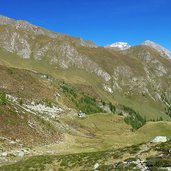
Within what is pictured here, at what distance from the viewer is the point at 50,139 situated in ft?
283

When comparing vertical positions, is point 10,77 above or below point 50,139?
above

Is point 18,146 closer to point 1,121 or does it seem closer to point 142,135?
point 1,121

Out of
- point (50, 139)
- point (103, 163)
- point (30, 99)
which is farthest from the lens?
point (30, 99)

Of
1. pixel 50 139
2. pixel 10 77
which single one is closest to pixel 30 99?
pixel 10 77

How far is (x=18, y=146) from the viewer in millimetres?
69688

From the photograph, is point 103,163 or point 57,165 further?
point 57,165

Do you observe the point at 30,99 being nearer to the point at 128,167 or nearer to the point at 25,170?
the point at 25,170

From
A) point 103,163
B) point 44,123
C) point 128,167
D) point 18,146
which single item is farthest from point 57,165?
point 44,123

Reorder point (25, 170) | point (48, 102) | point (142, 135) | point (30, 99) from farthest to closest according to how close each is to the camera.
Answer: point (48, 102), point (30, 99), point (142, 135), point (25, 170)

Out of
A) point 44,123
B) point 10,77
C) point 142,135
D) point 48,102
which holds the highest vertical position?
point 10,77

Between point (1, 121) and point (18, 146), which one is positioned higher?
point (1, 121)

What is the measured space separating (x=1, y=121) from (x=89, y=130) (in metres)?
55.7

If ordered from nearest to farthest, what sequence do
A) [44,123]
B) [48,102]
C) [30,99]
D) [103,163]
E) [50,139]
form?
[103,163] → [50,139] → [44,123] → [30,99] → [48,102]

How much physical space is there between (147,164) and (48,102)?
12251cm
